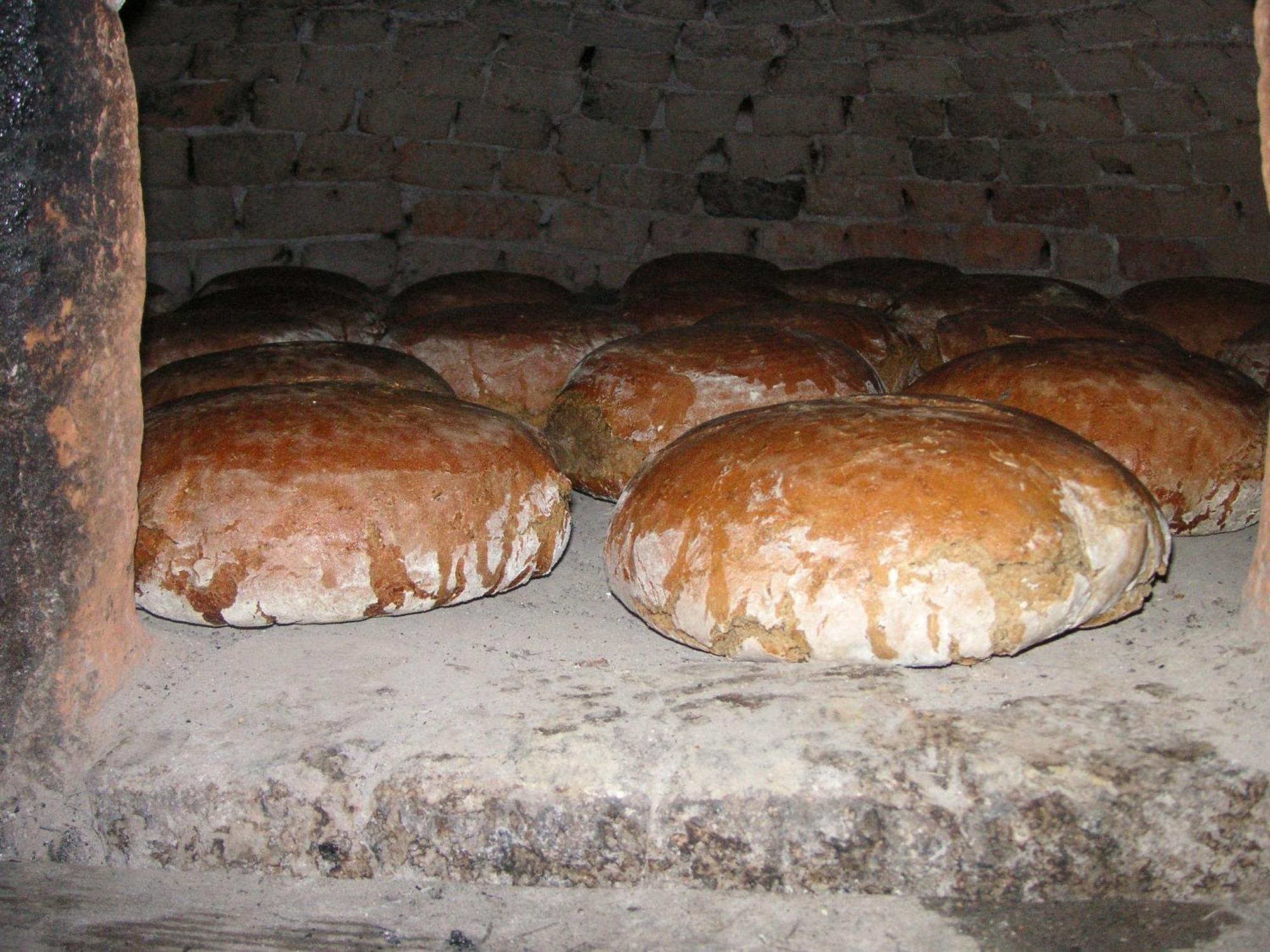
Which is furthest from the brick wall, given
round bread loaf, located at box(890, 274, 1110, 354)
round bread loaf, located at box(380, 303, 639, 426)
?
round bread loaf, located at box(380, 303, 639, 426)

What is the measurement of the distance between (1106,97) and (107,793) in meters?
5.63

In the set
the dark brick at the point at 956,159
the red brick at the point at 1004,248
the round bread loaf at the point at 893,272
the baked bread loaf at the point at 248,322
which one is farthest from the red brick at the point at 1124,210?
the baked bread loaf at the point at 248,322

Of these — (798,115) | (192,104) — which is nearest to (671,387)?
(798,115)

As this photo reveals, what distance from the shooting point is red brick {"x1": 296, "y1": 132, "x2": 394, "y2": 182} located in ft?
20.2

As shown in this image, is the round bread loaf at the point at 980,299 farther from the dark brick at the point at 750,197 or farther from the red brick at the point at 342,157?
the red brick at the point at 342,157

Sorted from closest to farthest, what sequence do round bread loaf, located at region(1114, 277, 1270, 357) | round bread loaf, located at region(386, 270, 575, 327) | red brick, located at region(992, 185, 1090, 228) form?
round bread loaf, located at region(1114, 277, 1270, 357), round bread loaf, located at region(386, 270, 575, 327), red brick, located at region(992, 185, 1090, 228)

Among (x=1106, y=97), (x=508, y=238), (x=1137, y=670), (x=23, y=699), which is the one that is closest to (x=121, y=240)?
(x=23, y=699)

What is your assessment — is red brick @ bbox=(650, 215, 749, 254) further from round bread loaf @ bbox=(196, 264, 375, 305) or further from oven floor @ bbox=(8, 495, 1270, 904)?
oven floor @ bbox=(8, 495, 1270, 904)

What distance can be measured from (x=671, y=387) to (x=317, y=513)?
3.81ft

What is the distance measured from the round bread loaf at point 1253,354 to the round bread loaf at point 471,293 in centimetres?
237

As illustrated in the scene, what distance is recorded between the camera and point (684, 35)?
627 cm

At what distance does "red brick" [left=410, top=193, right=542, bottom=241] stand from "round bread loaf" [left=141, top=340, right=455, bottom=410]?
118 inches

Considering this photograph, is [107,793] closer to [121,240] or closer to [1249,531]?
[121,240]

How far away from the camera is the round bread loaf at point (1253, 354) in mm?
3742
